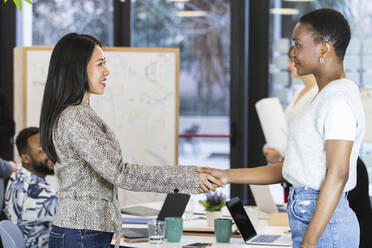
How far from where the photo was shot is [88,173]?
7.63 ft

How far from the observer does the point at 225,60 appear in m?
5.93

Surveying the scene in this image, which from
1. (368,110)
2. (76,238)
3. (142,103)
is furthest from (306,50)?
(368,110)

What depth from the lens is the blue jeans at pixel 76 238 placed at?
2299 millimetres

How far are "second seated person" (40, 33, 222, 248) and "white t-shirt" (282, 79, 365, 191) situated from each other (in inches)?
19.4

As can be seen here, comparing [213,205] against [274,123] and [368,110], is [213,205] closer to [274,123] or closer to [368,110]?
[274,123]

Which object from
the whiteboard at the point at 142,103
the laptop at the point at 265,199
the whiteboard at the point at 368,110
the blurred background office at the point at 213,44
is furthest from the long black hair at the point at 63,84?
the blurred background office at the point at 213,44

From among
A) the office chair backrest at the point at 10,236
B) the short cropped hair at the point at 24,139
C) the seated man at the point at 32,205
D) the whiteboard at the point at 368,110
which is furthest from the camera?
the whiteboard at the point at 368,110

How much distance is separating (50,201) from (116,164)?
3.45 ft

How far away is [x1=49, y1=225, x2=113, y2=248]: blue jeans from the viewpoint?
2.30m

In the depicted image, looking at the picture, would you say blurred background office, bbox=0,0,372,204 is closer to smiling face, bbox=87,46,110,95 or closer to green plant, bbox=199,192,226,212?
green plant, bbox=199,192,226,212

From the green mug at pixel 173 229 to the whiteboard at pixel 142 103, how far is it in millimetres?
2168

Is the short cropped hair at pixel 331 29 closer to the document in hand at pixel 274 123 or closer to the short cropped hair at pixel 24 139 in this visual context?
the short cropped hair at pixel 24 139

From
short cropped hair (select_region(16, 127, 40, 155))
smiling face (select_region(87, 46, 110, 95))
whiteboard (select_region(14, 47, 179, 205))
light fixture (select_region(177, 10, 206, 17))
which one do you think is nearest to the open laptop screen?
smiling face (select_region(87, 46, 110, 95))

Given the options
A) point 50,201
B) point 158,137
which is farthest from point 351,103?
point 158,137
